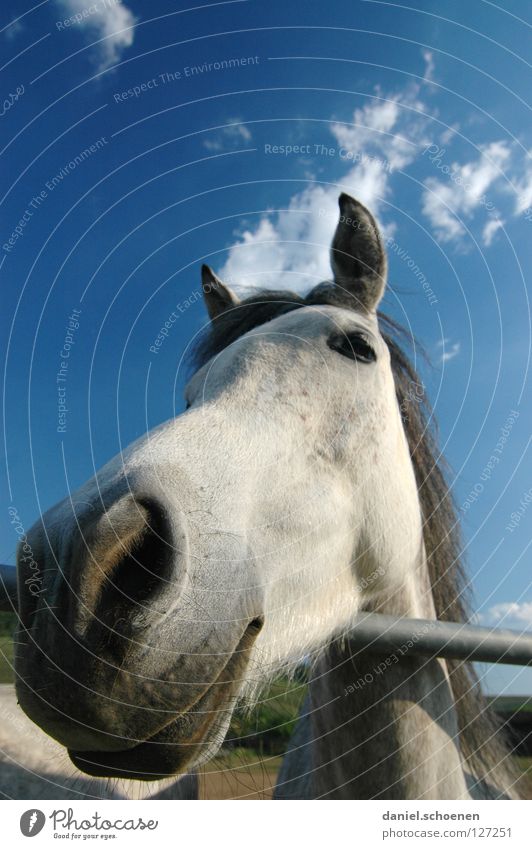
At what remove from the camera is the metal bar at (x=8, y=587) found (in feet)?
3.75

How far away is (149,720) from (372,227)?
1476 mm

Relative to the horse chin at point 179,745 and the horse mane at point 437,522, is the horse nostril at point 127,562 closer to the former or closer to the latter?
the horse chin at point 179,745

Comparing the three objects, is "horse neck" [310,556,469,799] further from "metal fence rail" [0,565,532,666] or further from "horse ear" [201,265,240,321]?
"horse ear" [201,265,240,321]

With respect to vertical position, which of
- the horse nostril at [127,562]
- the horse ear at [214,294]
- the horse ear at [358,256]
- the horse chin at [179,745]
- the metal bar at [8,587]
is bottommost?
the horse chin at [179,745]

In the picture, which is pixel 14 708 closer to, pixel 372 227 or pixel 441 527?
pixel 441 527

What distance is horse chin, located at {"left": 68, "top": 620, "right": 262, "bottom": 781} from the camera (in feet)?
2.90

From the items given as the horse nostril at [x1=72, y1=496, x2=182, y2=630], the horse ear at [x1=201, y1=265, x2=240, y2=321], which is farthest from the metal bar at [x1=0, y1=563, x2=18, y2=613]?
the horse ear at [x1=201, y1=265, x2=240, y2=321]

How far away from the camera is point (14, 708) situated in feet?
5.56

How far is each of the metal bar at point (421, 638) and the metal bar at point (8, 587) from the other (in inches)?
30.5

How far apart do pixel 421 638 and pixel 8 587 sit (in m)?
0.95

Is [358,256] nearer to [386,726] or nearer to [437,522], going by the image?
[437,522]

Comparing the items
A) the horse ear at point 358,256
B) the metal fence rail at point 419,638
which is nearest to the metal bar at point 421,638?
the metal fence rail at point 419,638

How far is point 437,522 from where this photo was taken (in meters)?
1.71
